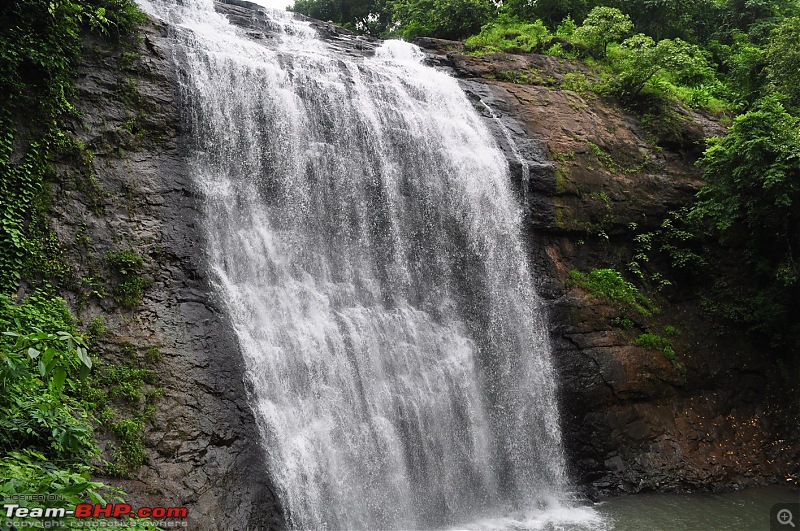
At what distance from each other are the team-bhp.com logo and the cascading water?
1670 mm

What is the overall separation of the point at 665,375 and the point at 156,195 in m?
10.8

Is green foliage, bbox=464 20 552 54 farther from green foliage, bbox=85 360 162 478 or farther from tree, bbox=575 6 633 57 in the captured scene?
green foliage, bbox=85 360 162 478

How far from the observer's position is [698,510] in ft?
34.7

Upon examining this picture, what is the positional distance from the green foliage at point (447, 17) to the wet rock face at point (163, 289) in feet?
43.9

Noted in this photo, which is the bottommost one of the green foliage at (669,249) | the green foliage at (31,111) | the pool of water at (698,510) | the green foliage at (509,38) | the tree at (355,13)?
the pool of water at (698,510)

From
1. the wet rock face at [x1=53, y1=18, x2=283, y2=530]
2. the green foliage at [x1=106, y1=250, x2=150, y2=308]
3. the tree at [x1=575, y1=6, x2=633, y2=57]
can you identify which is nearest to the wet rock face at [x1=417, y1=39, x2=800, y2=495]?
the tree at [x1=575, y1=6, x2=633, y2=57]

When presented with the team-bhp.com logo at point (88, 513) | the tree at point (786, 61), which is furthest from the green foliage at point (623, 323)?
the team-bhp.com logo at point (88, 513)

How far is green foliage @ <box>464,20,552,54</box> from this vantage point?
17.7 m

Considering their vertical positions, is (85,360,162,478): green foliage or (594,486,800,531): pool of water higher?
A: (85,360,162,478): green foliage

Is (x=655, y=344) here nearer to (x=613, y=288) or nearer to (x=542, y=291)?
(x=613, y=288)

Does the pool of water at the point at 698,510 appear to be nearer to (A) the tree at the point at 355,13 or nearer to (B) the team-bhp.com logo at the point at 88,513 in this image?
(B) the team-bhp.com logo at the point at 88,513

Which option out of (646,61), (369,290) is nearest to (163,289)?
(369,290)

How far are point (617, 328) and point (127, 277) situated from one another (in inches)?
389

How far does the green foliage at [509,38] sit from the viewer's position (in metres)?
17.7
